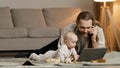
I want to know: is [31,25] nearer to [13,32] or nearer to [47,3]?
Result: [13,32]

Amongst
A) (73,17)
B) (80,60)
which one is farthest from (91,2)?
(80,60)

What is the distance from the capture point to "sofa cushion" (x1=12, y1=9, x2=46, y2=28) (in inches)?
235

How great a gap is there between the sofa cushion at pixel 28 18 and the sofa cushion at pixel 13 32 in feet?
1.45

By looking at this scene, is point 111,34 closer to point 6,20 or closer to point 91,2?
point 91,2

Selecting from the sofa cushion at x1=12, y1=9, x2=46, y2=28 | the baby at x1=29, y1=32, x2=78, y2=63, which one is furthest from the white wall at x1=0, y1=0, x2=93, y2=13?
the baby at x1=29, y1=32, x2=78, y2=63

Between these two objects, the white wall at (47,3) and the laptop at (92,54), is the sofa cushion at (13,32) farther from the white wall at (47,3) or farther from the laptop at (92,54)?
the laptop at (92,54)

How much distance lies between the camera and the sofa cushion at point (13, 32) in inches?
213

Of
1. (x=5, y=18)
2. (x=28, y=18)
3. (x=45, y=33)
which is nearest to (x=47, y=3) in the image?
(x=28, y=18)

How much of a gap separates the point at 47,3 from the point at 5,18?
904 millimetres

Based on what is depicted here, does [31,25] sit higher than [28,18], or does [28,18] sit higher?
[28,18]

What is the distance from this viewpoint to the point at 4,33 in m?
5.41

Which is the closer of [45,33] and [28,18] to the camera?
[45,33]

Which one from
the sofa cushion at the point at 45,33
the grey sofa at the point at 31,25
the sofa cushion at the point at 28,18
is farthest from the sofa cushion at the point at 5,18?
the sofa cushion at the point at 45,33

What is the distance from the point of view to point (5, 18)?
5969mm
